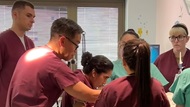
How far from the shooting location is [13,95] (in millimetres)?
Result: 1363

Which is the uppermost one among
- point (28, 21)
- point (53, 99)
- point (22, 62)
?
point (28, 21)

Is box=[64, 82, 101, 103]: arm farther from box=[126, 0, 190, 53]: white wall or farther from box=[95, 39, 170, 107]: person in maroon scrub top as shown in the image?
box=[126, 0, 190, 53]: white wall

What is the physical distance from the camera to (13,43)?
2266mm

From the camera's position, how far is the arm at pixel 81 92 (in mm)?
1311

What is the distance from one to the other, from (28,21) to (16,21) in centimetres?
10

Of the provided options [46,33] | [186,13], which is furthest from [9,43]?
[186,13]

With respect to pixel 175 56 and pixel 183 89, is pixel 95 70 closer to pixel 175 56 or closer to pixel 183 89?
pixel 183 89

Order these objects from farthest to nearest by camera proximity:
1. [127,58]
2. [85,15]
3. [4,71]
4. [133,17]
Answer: [85,15]
[133,17]
[4,71]
[127,58]

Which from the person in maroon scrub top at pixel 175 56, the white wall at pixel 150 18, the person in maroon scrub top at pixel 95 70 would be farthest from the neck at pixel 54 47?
the white wall at pixel 150 18

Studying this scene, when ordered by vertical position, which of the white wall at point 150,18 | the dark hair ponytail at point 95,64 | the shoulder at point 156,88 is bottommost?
the shoulder at point 156,88

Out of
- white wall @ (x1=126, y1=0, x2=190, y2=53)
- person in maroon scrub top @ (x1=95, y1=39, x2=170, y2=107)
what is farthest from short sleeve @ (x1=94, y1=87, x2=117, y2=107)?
white wall @ (x1=126, y1=0, x2=190, y2=53)

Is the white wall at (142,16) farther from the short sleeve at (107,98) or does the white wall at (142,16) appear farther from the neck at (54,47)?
the short sleeve at (107,98)

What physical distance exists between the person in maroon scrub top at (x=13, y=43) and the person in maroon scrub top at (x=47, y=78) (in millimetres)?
859

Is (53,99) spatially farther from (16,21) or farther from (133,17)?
(133,17)
